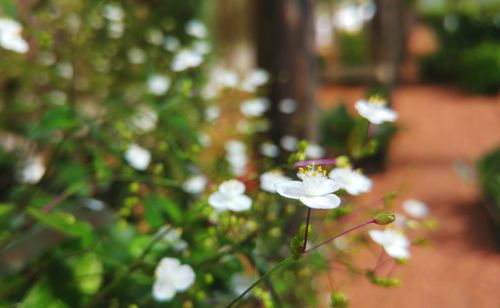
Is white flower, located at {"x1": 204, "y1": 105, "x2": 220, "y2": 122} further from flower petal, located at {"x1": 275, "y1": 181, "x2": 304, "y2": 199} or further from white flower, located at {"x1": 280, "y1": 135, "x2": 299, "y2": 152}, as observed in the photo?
flower petal, located at {"x1": 275, "y1": 181, "x2": 304, "y2": 199}

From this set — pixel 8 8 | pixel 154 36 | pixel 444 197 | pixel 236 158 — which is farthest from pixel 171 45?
pixel 444 197

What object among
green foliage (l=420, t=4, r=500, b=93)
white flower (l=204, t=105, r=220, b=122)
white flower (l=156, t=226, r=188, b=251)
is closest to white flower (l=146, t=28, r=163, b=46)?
white flower (l=204, t=105, r=220, b=122)

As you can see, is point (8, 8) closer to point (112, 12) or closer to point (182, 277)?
point (182, 277)

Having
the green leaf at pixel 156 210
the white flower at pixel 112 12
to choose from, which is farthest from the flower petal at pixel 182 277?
the white flower at pixel 112 12

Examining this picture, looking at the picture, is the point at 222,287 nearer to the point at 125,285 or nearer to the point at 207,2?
the point at 125,285

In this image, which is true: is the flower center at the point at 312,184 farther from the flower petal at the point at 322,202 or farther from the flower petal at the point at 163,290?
the flower petal at the point at 163,290
